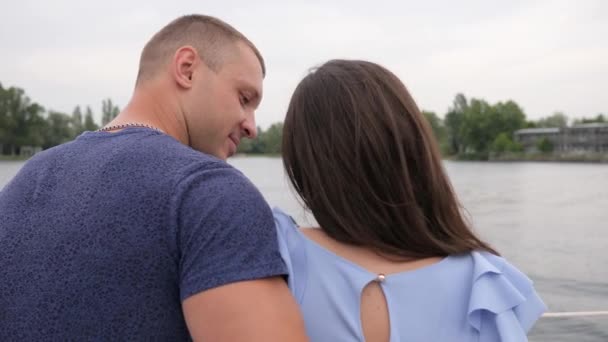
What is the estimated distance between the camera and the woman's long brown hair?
122 centimetres

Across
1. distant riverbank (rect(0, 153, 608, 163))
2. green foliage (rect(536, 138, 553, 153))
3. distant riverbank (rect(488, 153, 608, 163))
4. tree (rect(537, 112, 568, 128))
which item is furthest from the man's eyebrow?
tree (rect(537, 112, 568, 128))

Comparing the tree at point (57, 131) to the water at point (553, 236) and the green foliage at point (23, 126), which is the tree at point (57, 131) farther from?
the water at point (553, 236)

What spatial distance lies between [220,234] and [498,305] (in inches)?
23.3

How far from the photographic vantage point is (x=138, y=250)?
3.06 feet

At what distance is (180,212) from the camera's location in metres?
0.92

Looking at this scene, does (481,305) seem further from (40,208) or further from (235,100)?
(40,208)

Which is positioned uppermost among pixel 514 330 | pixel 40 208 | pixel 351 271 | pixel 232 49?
pixel 232 49

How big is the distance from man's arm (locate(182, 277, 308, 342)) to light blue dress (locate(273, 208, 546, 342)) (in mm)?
221

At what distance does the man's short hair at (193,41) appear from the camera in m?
1.33

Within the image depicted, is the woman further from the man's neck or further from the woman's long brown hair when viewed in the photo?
the man's neck

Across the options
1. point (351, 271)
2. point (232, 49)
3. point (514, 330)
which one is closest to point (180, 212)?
point (351, 271)

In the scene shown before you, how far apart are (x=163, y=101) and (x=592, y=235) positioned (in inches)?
896

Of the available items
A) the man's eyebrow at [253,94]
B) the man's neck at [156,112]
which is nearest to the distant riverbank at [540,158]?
the man's eyebrow at [253,94]

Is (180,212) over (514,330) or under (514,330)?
over
